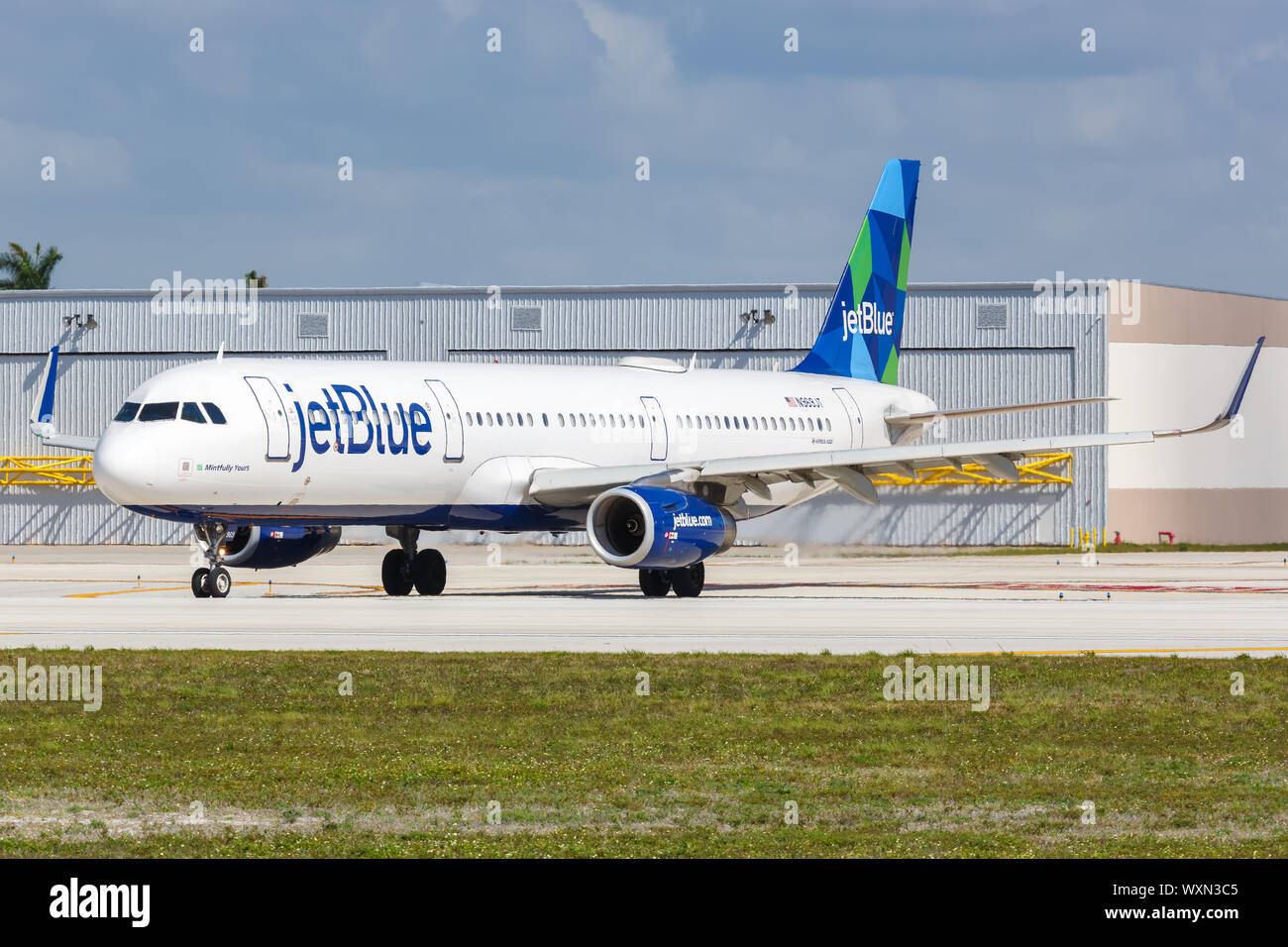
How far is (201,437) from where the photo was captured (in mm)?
29109

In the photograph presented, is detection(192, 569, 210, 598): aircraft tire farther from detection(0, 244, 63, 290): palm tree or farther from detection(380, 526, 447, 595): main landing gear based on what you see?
detection(0, 244, 63, 290): palm tree

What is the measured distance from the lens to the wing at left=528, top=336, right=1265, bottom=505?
32.6 m

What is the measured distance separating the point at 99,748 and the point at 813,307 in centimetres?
5252

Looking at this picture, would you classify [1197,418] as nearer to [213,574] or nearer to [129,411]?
[213,574]

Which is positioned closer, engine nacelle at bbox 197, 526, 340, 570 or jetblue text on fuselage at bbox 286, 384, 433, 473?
jetblue text on fuselage at bbox 286, 384, 433, 473

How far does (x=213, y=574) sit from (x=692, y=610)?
844 centimetres

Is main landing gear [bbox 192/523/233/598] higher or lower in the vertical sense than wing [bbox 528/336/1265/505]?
lower

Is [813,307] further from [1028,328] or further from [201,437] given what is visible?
[201,437]

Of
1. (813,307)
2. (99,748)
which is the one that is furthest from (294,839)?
(813,307)

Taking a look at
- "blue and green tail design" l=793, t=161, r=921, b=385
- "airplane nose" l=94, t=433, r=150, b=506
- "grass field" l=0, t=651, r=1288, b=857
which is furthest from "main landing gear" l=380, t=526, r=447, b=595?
"grass field" l=0, t=651, r=1288, b=857

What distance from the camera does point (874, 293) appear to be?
145 ft

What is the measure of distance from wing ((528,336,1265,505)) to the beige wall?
101 ft

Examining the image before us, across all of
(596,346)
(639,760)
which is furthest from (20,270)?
(639,760)

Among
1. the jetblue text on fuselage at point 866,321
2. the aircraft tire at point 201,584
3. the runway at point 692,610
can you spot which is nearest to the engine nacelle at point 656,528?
the runway at point 692,610
